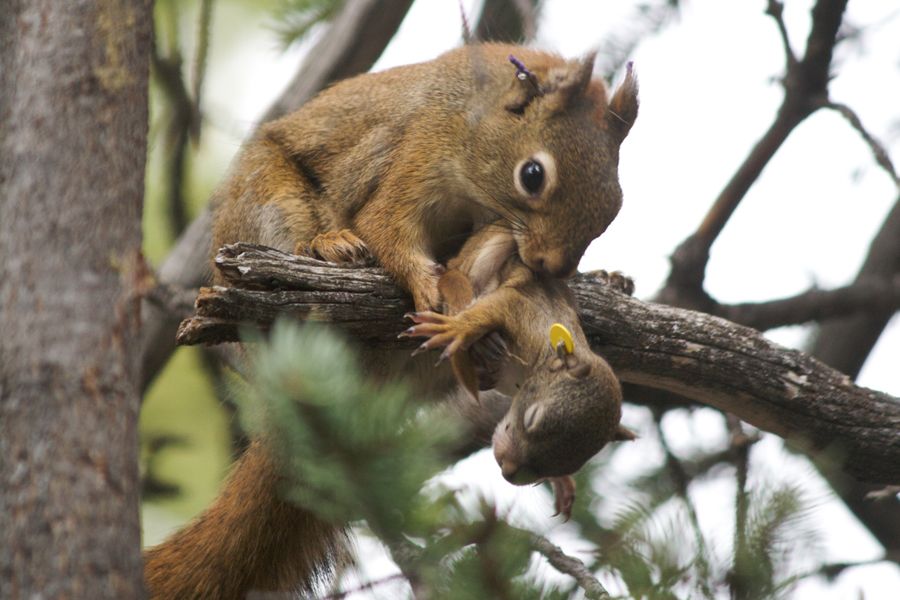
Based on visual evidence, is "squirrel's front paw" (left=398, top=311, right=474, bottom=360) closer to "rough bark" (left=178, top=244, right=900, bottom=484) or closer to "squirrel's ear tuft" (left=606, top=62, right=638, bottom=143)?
"rough bark" (left=178, top=244, right=900, bottom=484)

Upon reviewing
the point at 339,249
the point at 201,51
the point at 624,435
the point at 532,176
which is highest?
the point at 532,176

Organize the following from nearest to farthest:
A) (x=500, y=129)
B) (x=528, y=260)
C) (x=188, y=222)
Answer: (x=528, y=260)
(x=500, y=129)
(x=188, y=222)

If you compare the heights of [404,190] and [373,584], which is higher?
[373,584]

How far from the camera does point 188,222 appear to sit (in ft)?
15.8

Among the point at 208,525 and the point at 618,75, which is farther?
the point at 618,75

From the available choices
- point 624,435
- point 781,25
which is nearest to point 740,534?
point 624,435

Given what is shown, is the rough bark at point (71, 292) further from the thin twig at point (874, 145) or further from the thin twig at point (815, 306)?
the thin twig at point (815, 306)

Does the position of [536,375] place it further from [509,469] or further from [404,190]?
[404,190]

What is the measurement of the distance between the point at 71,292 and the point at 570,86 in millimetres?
1449

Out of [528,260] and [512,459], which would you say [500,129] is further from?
[512,459]

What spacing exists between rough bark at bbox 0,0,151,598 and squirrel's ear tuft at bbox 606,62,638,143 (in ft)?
4.16

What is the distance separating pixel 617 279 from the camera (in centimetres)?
334

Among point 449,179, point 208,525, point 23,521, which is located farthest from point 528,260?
point 23,521

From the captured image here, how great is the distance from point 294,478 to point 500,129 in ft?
5.80
